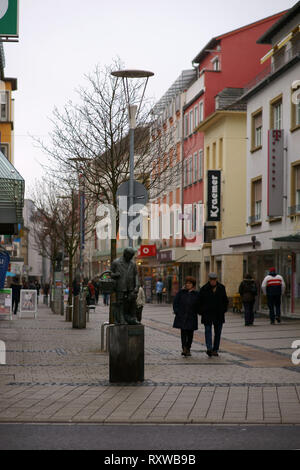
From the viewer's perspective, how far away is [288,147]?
113 ft

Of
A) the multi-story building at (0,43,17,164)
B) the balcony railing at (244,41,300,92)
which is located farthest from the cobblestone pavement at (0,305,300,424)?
the multi-story building at (0,43,17,164)

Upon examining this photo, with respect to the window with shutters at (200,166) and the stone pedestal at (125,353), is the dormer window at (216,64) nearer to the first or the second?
the window with shutters at (200,166)

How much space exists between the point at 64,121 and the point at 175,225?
131 ft

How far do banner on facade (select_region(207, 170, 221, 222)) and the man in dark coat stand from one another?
30194mm

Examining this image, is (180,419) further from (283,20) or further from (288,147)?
(283,20)

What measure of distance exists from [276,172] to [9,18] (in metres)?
23.6

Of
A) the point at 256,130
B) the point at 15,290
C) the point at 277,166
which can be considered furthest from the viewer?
the point at 15,290

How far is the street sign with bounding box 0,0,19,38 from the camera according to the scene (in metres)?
12.3

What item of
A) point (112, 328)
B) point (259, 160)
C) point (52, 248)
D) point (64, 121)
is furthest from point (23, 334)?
point (52, 248)

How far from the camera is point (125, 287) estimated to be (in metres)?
13.5

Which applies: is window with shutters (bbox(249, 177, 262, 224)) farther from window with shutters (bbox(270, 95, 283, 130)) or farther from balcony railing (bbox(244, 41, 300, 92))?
balcony railing (bbox(244, 41, 300, 92))

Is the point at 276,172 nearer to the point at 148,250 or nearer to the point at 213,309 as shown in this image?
the point at 213,309

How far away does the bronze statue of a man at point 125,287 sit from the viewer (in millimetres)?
13156

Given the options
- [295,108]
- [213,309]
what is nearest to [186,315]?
[213,309]
